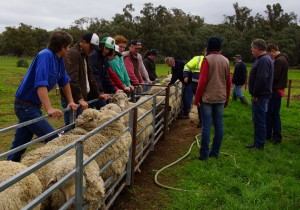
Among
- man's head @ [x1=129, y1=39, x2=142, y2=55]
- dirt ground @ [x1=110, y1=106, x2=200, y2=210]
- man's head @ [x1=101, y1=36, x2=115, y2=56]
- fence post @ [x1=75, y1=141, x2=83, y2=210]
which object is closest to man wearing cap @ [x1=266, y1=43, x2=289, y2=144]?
dirt ground @ [x1=110, y1=106, x2=200, y2=210]

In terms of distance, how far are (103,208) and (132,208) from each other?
0.70 m

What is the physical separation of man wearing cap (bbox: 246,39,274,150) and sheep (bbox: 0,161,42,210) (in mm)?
4861

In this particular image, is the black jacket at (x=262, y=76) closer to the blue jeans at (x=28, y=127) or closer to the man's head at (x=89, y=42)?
the man's head at (x=89, y=42)

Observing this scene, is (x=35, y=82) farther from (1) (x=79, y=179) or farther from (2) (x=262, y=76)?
(2) (x=262, y=76)

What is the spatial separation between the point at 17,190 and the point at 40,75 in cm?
157

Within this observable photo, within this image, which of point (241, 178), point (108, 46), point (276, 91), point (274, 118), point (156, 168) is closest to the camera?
point (241, 178)

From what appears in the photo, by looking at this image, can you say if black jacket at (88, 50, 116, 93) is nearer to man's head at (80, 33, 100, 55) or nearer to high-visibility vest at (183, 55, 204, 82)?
man's head at (80, 33, 100, 55)

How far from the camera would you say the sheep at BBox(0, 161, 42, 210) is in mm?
2338

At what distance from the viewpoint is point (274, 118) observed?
7.56 meters

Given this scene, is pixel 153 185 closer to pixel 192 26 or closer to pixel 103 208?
pixel 103 208

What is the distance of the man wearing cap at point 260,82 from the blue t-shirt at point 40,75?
3.84 meters

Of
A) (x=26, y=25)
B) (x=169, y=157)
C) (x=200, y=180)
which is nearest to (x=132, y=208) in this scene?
(x=200, y=180)

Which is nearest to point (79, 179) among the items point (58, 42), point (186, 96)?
point (58, 42)

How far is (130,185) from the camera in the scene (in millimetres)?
4770
